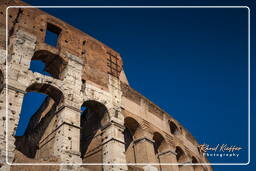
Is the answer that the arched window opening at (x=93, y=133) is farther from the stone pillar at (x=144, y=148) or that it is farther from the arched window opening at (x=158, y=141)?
the arched window opening at (x=158, y=141)

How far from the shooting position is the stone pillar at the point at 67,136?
8.54 meters

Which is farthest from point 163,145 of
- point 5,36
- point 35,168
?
point 5,36

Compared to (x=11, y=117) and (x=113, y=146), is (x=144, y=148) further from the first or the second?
(x=11, y=117)

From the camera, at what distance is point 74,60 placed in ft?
37.0

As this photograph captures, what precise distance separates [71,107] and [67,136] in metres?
1.23

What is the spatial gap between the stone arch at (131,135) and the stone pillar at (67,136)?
3850mm

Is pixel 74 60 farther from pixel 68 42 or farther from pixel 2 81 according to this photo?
pixel 2 81

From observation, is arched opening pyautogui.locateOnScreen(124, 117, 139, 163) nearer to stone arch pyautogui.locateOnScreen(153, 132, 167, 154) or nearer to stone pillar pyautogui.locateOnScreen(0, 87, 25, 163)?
stone arch pyautogui.locateOnScreen(153, 132, 167, 154)

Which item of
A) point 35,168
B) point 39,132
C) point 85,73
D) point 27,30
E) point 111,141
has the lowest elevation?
point 35,168

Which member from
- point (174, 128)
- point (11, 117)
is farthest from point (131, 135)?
point (11, 117)

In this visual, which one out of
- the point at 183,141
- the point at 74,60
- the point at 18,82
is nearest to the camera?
the point at 18,82

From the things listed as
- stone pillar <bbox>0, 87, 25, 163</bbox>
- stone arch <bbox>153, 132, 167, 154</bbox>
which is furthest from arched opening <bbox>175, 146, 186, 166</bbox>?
stone pillar <bbox>0, 87, 25, 163</bbox>

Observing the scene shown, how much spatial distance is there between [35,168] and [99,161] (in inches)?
141

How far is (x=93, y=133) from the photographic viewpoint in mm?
11719
